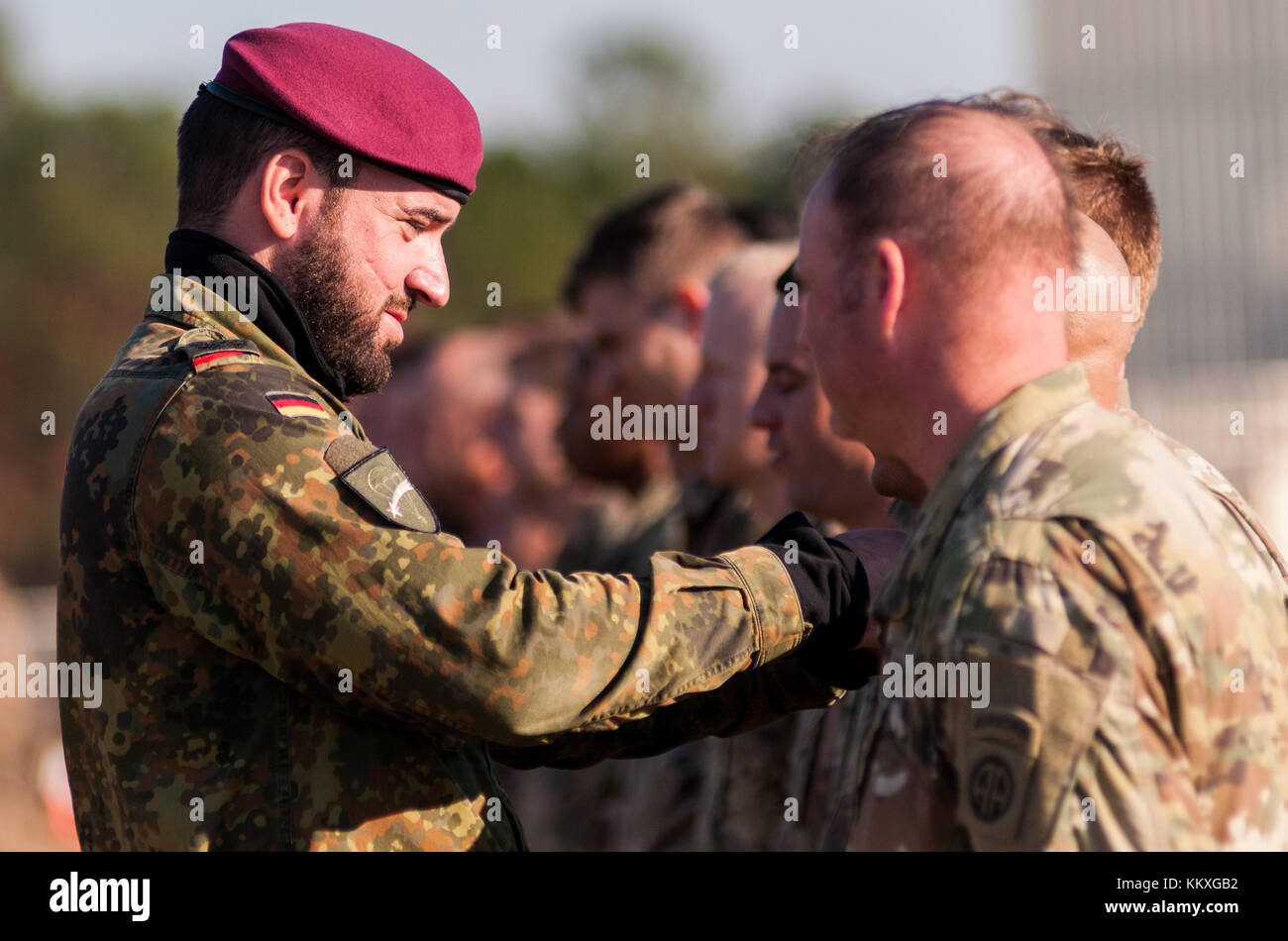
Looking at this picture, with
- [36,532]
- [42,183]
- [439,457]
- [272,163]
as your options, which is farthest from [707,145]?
[272,163]

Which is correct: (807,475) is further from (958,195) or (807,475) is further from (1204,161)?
(1204,161)

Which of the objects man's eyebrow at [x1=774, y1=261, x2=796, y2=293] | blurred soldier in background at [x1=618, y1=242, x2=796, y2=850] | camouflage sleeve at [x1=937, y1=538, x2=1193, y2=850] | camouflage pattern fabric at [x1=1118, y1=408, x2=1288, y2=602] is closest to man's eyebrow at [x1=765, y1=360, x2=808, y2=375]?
man's eyebrow at [x1=774, y1=261, x2=796, y2=293]

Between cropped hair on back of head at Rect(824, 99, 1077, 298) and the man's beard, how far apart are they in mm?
1084

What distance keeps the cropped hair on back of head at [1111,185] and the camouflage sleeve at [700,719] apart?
1183mm

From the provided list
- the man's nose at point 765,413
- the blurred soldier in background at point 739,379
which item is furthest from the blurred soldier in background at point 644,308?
the man's nose at point 765,413

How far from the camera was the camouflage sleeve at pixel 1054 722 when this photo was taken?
2.08m

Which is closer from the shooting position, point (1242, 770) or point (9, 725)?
point (1242, 770)

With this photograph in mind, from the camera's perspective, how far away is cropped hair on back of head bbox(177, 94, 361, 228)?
3051 millimetres

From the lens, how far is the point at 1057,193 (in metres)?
2.52

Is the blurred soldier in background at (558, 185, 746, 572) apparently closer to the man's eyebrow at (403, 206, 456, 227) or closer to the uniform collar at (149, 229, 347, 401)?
the man's eyebrow at (403, 206, 456, 227)

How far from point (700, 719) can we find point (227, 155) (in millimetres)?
1553

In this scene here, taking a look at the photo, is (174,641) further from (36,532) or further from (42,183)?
(42,183)

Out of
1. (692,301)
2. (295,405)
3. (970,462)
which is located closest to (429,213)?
(295,405)

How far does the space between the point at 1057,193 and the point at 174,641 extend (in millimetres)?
1765
